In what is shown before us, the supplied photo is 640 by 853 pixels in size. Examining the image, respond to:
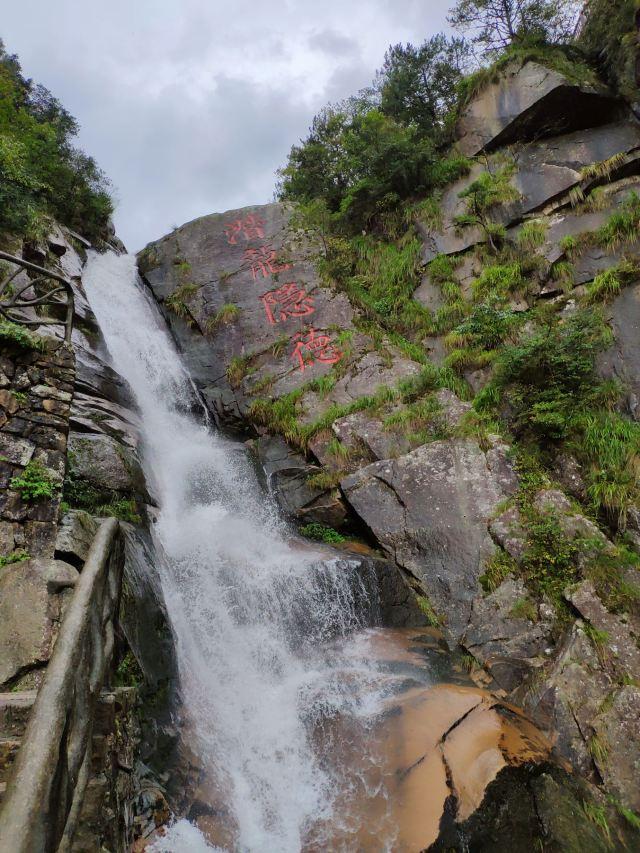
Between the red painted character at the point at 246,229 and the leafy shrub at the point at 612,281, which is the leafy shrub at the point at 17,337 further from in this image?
the red painted character at the point at 246,229

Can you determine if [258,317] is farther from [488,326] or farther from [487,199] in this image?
[487,199]

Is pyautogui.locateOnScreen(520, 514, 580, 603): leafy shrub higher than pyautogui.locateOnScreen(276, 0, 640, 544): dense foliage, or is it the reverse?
pyautogui.locateOnScreen(276, 0, 640, 544): dense foliage

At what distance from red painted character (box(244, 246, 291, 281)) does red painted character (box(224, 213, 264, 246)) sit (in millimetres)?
562

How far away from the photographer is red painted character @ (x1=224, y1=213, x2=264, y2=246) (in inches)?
491

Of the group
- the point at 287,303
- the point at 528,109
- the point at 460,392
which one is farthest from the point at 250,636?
the point at 528,109

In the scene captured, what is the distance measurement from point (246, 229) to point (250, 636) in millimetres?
10622

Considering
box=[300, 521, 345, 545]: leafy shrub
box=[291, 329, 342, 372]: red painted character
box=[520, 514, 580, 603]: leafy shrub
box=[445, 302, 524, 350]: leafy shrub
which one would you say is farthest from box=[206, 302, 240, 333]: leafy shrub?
box=[520, 514, 580, 603]: leafy shrub

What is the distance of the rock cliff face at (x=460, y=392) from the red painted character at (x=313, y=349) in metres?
0.04

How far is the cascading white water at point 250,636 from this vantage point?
3.94 m

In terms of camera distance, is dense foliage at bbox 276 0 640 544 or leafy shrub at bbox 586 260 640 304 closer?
dense foliage at bbox 276 0 640 544

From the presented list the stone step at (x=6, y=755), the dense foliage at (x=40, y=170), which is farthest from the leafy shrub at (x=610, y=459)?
the dense foliage at (x=40, y=170)

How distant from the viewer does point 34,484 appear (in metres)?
3.74

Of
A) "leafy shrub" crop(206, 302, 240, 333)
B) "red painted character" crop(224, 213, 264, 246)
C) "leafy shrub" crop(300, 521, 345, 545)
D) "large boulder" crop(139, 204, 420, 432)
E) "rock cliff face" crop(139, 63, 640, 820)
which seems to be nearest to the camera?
"rock cliff face" crop(139, 63, 640, 820)

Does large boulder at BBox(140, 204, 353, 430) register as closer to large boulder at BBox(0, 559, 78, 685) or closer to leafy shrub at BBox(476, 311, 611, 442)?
leafy shrub at BBox(476, 311, 611, 442)
